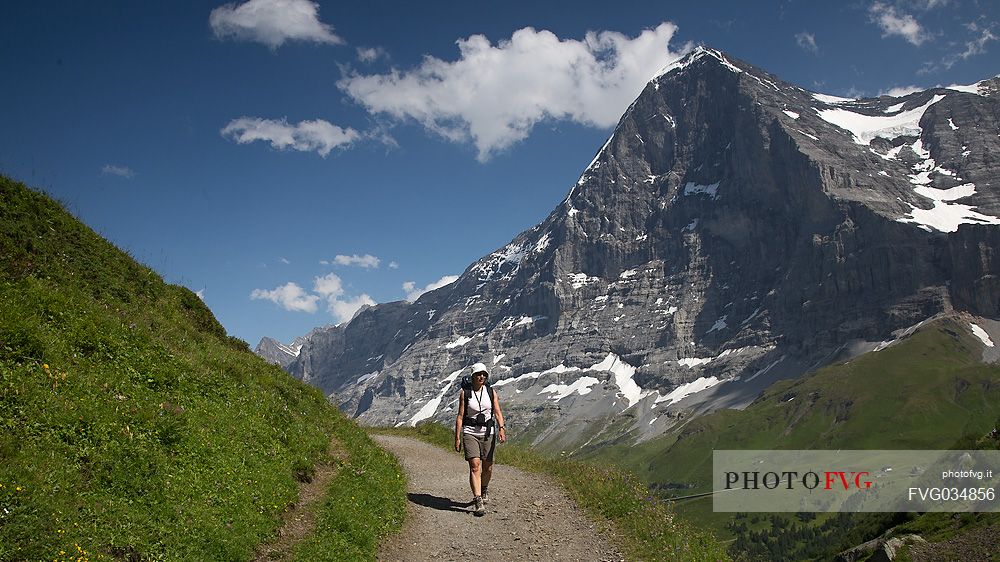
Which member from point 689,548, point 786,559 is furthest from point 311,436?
point 786,559

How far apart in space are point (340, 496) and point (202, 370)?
5.97m

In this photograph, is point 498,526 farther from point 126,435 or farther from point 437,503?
point 126,435

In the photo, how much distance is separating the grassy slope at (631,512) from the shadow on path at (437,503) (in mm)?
3504

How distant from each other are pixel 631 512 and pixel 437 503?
550 cm

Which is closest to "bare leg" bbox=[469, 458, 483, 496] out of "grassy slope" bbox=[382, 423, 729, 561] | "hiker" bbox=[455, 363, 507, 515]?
"hiker" bbox=[455, 363, 507, 515]

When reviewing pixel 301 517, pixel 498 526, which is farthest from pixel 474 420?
pixel 301 517

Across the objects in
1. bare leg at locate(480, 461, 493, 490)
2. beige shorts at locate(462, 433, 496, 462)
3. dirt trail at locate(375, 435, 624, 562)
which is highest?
beige shorts at locate(462, 433, 496, 462)

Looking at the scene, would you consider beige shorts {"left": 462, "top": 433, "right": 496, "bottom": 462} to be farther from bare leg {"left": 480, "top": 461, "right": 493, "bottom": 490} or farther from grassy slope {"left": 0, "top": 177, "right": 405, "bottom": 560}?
grassy slope {"left": 0, "top": 177, "right": 405, "bottom": 560}

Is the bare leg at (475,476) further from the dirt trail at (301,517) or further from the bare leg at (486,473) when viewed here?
the dirt trail at (301,517)

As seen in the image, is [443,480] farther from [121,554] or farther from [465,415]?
[121,554]

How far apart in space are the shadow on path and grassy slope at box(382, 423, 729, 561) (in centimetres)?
350

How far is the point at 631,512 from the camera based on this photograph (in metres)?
16.2

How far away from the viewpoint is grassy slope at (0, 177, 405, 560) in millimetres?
9508

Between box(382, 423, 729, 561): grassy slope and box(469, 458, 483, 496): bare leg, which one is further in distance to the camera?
box(469, 458, 483, 496): bare leg
